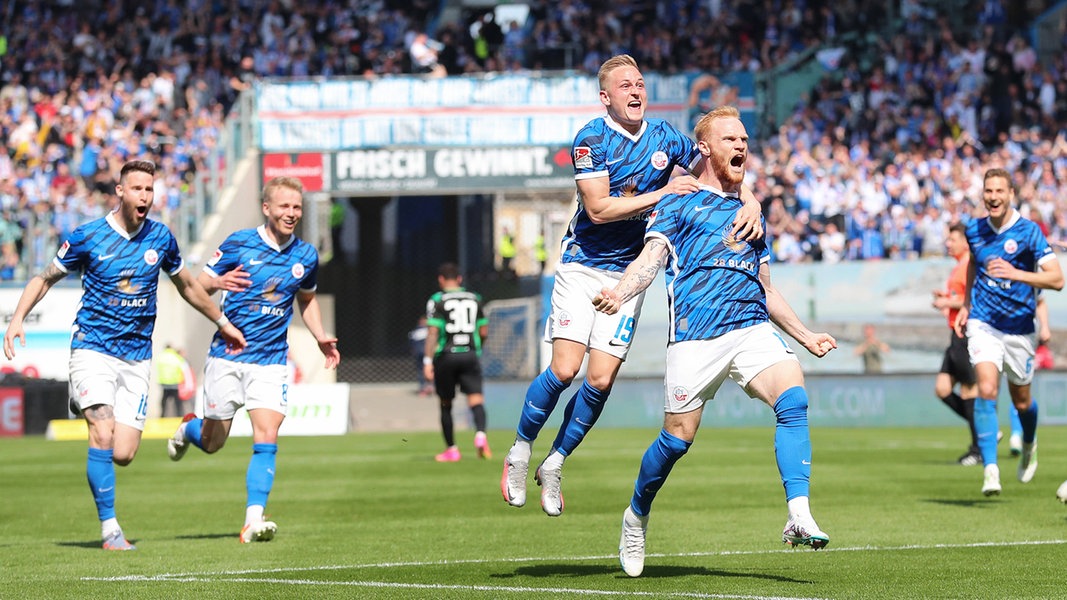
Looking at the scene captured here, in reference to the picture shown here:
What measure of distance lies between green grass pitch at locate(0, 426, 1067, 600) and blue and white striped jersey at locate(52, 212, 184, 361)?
1.44m

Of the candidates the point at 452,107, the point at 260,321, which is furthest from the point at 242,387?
the point at 452,107

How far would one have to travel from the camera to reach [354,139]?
109ft

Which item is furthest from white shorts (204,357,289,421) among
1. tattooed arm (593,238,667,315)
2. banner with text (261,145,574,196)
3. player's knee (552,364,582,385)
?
banner with text (261,145,574,196)

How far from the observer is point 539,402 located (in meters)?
9.23

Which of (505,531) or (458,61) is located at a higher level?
(458,61)

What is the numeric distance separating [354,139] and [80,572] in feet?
80.8

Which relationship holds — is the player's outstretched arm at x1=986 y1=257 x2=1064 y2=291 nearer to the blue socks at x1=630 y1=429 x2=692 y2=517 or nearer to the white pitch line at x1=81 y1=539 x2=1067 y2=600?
the white pitch line at x1=81 y1=539 x2=1067 y2=600

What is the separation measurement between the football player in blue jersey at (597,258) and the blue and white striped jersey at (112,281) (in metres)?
2.99

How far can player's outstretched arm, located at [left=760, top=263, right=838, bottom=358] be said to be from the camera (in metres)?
7.84

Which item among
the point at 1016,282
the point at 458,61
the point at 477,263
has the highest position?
the point at 458,61

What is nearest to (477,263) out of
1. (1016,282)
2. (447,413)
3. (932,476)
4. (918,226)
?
(918,226)

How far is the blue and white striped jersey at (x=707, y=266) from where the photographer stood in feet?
26.2

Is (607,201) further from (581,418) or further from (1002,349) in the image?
(1002,349)

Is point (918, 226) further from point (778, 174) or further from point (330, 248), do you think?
point (330, 248)
